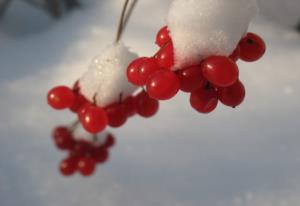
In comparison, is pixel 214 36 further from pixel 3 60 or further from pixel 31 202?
pixel 3 60

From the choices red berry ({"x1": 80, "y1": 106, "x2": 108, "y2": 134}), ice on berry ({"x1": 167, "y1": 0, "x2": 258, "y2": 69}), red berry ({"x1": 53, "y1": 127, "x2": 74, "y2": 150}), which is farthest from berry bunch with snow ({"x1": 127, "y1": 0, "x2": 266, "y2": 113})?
red berry ({"x1": 53, "y1": 127, "x2": 74, "y2": 150})

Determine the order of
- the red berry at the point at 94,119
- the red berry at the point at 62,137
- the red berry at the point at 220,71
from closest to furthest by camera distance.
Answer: the red berry at the point at 220,71 → the red berry at the point at 94,119 → the red berry at the point at 62,137

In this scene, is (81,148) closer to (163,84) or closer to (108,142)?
(108,142)

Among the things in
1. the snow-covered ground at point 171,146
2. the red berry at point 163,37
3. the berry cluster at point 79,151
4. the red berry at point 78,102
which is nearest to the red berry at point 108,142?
the berry cluster at point 79,151

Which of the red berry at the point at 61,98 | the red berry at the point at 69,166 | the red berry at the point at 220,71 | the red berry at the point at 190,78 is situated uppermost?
the red berry at the point at 220,71

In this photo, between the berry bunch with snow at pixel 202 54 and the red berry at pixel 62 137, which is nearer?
the berry bunch with snow at pixel 202 54

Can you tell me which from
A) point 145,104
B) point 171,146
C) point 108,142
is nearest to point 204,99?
point 145,104

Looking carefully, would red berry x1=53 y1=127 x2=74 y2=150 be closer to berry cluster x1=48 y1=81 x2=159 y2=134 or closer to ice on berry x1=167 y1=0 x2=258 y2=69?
berry cluster x1=48 y1=81 x2=159 y2=134

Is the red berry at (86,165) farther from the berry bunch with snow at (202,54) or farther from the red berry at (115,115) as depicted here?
the berry bunch with snow at (202,54)
